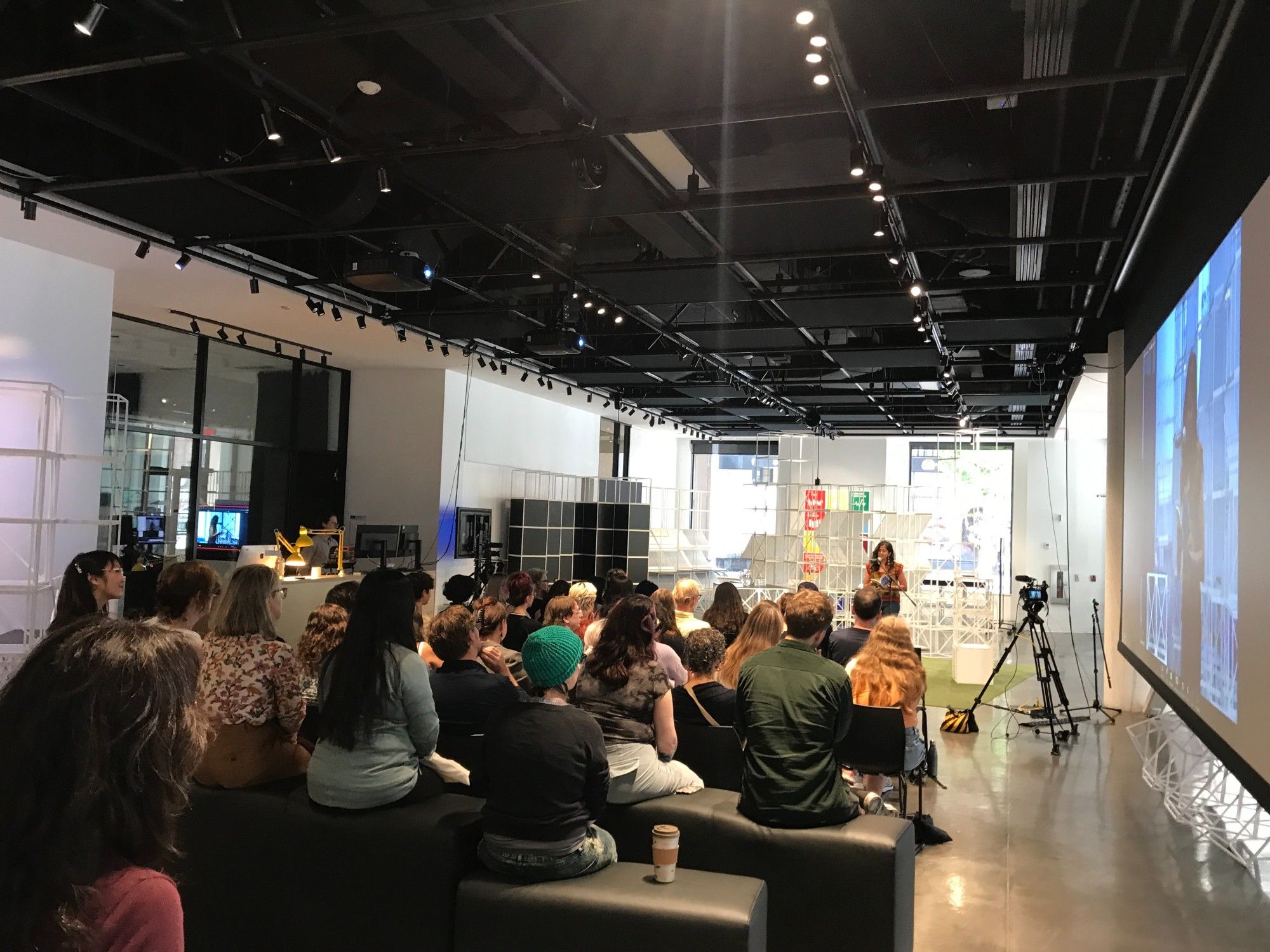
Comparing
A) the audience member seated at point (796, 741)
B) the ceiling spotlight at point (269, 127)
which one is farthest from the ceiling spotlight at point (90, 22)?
the audience member seated at point (796, 741)

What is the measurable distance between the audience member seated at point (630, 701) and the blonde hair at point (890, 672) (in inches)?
56.2

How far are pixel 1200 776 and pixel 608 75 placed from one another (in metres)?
4.89

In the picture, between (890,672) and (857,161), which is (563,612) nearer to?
(890,672)

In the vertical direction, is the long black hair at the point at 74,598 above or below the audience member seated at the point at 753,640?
above

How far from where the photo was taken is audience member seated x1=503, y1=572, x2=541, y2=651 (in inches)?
241

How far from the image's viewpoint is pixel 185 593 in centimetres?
370

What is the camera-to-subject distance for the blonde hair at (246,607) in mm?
3268

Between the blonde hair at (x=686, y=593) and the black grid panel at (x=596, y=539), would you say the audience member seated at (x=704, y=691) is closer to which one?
the blonde hair at (x=686, y=593)

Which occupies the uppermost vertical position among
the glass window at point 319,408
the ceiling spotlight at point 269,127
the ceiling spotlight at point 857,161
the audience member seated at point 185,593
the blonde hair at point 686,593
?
the ceiling spotlight at point 269,127

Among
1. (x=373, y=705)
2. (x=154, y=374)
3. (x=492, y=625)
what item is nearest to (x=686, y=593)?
(x=492, y=625)

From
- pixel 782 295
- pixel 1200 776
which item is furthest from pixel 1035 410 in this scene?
pixel 1200 776

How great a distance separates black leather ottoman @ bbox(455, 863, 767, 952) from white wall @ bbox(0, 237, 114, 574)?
5.72 meters

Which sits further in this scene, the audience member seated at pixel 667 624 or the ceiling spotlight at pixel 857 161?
the audience member seated at pixel 667 624

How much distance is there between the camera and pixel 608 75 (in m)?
4.58
